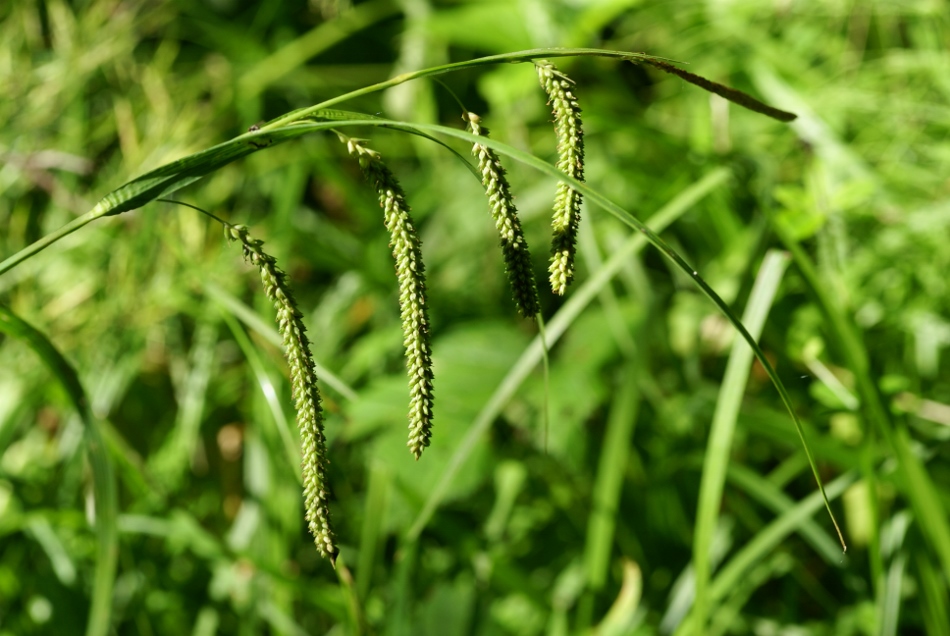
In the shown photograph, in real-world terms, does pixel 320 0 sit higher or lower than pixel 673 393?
higher

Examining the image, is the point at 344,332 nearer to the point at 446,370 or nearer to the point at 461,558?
the point at 446,370

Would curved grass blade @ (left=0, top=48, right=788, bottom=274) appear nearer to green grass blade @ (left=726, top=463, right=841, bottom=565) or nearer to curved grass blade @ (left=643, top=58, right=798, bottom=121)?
curved grass blade @ (left=643, top=58, right=798, bottom=121)

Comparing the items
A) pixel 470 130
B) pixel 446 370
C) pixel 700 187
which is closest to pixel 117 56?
pixel 446 370

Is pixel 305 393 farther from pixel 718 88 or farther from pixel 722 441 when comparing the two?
pixel 722 441

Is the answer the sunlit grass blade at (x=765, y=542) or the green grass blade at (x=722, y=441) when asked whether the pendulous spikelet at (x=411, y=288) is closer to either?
the green grass blade at (x=722, y=441)

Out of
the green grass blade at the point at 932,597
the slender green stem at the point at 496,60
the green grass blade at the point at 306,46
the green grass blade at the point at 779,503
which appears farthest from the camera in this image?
the green grass blade at the point at 306,46

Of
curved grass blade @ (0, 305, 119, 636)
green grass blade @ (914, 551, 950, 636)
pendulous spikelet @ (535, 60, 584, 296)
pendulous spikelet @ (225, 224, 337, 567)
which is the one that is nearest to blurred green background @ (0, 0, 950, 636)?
green grass blade @ (914, 551, 950, 636)

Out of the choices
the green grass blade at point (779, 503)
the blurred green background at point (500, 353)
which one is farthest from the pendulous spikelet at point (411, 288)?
the green grass blade at point (779, 503)
